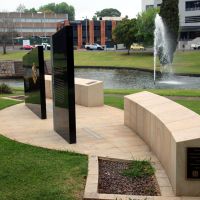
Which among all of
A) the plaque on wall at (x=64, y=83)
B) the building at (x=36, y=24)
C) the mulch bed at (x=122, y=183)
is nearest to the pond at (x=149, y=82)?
the plaque on wall at (x=64, y=83)

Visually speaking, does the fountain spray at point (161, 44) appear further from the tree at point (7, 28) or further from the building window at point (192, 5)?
the tree at point (7, 28)

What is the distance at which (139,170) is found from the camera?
791 centimetres

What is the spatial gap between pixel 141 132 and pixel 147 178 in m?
3.15

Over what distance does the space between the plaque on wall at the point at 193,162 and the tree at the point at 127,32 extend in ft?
183

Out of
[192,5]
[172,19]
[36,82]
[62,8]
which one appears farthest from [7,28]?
[62,8]

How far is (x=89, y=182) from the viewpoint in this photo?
7113 mm

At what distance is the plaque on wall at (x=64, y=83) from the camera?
9.70m

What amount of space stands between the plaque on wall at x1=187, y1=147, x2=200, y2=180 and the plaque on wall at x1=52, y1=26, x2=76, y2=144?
3.99 m

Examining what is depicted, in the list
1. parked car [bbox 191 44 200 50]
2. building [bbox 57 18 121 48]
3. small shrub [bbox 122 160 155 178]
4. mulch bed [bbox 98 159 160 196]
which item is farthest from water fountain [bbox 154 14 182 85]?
building [bbox 57 18 121 48]

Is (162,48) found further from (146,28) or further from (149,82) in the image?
(149,82)

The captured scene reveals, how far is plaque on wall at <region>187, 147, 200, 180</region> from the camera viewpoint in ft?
21.6

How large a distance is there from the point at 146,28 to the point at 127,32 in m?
4.99

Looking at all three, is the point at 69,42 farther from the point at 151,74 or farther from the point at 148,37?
the point at 148,37

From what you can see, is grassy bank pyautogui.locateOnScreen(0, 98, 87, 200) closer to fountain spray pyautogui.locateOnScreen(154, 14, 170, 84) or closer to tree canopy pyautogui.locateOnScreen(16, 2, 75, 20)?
fountain spray pyautogui.locateOnScreen(154, 14, 170, 84)
